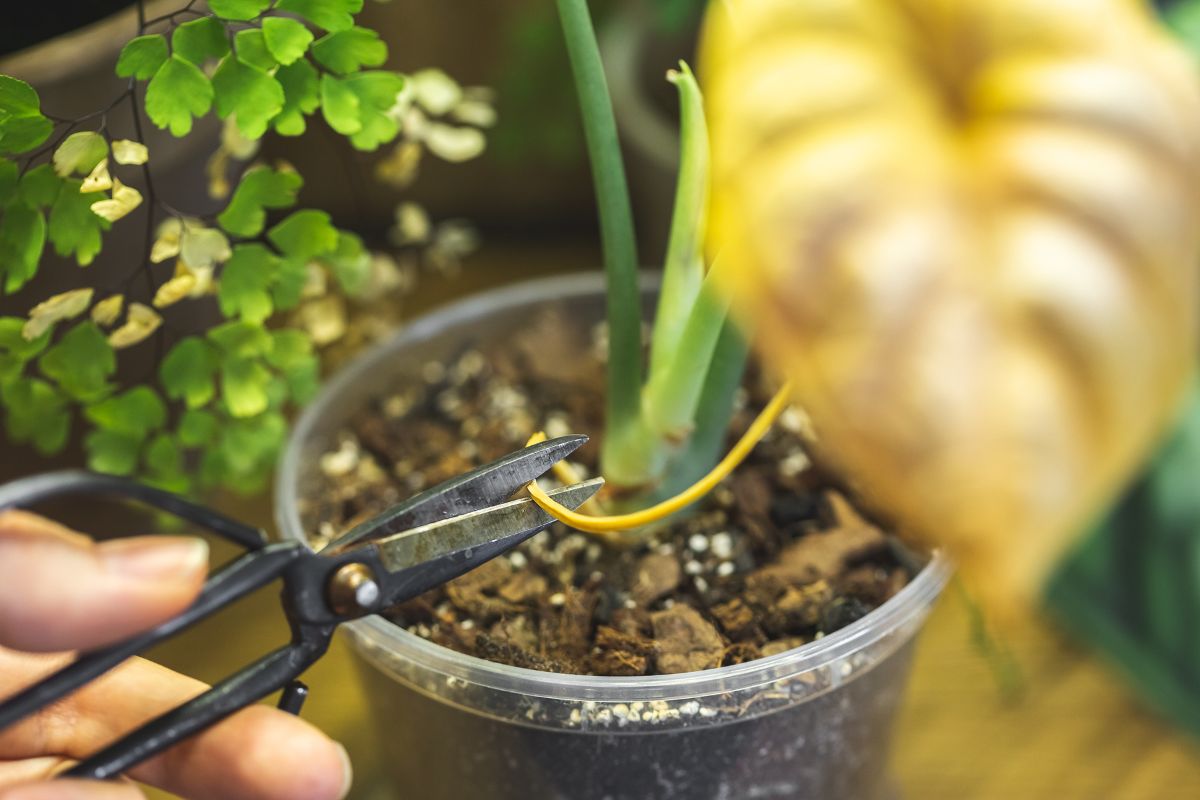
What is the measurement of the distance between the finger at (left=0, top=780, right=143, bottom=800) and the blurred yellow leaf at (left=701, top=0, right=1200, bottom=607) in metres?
0.26

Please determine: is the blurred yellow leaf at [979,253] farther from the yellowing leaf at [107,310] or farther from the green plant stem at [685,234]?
the yellowing leaf at [107,310]

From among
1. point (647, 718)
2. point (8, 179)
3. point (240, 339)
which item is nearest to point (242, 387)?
point (240, 339)

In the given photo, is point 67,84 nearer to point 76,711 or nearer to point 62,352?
point 62,352

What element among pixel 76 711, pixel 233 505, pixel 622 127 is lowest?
pixel 233 505

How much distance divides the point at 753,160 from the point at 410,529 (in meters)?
0.22

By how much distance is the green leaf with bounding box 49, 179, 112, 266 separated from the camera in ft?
1.36

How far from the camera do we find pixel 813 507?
1.69 ft

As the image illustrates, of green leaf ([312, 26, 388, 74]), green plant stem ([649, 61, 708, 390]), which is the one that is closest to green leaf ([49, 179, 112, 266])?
green leaf ([312, 26, 388, 74])

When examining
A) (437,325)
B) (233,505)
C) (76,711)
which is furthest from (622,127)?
(76,711)

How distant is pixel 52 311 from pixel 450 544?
0.19 meters

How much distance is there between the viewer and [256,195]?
1.49 ft

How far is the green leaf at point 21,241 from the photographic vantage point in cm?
41

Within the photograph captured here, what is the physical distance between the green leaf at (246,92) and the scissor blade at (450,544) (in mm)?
162

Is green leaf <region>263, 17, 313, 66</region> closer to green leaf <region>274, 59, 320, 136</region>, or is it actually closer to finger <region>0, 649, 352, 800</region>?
green leaf <region>274, 59, 320, 136</region>
